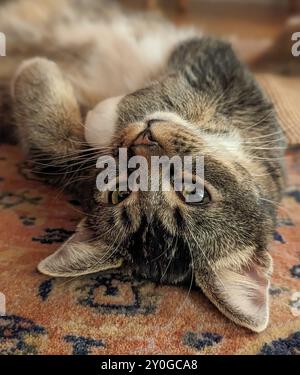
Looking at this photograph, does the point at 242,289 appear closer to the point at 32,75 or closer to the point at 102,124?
the point at 102,124

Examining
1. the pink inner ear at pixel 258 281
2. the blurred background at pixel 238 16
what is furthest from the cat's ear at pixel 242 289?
the blurred background at pixel 238 16

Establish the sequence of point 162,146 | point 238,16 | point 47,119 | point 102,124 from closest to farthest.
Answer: point 162,146 < point 102,124 < point 47,119 < point 238,16

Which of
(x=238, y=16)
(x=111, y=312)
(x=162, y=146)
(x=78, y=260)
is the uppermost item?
(x=238, y=16)

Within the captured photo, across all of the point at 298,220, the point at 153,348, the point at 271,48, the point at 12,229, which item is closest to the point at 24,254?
the point at 12,229

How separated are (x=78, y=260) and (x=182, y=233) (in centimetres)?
31

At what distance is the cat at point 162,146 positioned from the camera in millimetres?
1449

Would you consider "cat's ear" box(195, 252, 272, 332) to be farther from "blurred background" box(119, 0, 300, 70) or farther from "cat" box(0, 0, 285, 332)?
"blurred background" box(119, 0, 300, 70)

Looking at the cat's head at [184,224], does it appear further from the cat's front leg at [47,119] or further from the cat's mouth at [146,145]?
the cat's front leg at [47,119]

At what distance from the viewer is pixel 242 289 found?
1.41 meters

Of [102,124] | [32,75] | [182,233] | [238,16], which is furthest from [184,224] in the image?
[238,16]

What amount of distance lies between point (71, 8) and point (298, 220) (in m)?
1.73

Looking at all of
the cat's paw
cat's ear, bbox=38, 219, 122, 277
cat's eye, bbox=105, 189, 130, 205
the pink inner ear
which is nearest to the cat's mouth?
cat's eye, bbox=105, 189, 130, 205

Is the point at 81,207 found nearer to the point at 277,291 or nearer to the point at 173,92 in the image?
the point at 173,92

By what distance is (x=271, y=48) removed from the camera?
10.2ft
